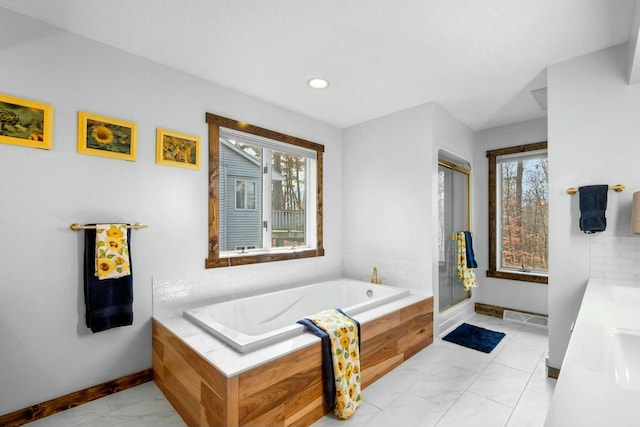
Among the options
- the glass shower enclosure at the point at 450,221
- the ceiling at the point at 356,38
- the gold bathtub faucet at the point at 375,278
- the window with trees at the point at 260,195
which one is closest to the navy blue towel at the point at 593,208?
the ceiling at the point at 356,38

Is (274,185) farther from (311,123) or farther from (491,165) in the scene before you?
(491,165)

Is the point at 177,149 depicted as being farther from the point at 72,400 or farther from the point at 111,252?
the point at 72,400

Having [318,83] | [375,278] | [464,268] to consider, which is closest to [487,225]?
[464,268]

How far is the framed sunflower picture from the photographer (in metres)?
2.43

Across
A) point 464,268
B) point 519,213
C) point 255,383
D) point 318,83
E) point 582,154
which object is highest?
point 318,83

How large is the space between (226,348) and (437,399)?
4.81ft

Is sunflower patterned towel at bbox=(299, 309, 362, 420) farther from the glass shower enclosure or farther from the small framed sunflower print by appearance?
the small framed sunflower print

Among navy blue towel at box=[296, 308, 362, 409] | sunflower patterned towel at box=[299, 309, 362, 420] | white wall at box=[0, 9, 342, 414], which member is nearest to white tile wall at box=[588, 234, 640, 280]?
sunflower patterned towel at box=[299, 309, 362, 420]

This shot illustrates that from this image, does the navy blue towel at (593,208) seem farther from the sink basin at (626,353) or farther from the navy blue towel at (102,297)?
the navy blue towel at (102,297)

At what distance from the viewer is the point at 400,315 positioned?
2650 mm

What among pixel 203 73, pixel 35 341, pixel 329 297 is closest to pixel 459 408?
pixel 329 297

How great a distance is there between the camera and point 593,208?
83.7 inches

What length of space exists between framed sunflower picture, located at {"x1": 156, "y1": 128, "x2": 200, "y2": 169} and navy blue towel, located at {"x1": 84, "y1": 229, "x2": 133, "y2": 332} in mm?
741

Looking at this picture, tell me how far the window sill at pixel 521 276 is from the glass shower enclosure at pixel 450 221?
0.40 meters
